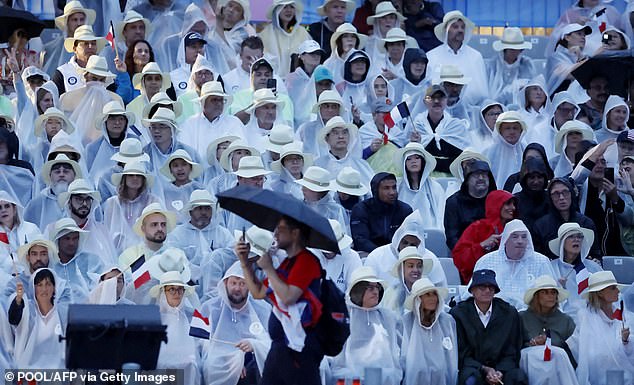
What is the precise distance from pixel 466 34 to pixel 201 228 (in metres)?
5.29

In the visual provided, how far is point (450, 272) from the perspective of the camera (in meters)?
15.7

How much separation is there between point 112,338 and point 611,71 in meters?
10.00

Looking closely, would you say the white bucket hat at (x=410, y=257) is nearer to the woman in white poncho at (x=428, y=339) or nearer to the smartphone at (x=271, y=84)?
the woman in white poncho at (x=428, y=339)

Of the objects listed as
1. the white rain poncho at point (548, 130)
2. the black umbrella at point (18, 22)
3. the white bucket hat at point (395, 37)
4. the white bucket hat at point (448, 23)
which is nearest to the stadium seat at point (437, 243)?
the white rain poncho at point (548, 130)

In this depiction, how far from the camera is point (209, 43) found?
65.2 feet

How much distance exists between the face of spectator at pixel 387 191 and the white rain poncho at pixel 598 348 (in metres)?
2.09

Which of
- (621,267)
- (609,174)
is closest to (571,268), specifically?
(621,267)

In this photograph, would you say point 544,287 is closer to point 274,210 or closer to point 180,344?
point 180,344

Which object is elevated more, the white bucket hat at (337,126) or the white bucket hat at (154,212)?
the white bucket hat at (337,126)

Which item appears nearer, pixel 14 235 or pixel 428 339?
pixel 428 339

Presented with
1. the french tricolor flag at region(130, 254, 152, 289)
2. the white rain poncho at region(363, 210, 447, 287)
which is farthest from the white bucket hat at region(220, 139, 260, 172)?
the french tricolor flag at region(130, 254, 152, 289)

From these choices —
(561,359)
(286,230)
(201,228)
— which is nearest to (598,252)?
(561,359)

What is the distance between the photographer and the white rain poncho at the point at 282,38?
20.1 m

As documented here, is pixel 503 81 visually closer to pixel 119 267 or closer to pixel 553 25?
pixel 553 25
